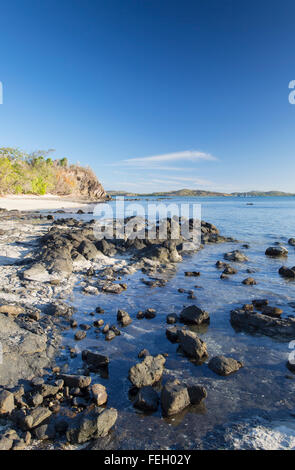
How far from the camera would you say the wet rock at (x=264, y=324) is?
736 centimetres

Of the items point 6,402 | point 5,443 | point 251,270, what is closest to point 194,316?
point 6,402

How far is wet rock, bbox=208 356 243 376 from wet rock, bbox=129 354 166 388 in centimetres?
114

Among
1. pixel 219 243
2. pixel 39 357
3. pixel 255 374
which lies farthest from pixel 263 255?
pixel 39 357

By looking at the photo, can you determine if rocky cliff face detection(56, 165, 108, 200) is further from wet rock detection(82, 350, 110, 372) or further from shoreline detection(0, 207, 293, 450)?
wet rock detection(82, 350, 110, 372)

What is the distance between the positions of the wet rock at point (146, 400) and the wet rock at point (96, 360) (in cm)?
126

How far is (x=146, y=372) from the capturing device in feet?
17.4

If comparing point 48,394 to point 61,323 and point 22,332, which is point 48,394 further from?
point 61,323

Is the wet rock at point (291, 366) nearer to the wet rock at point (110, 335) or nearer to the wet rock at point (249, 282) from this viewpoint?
the wet rock at point (110, 335)

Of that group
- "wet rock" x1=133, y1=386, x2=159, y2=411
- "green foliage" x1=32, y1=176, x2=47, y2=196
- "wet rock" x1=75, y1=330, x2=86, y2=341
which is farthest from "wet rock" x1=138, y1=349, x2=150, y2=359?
"green foliage" x1=32, y1=176, x2=47, y2=196

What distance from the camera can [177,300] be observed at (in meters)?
9.75

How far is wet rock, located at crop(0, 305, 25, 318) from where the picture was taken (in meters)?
7.12

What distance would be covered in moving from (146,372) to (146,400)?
700 millimetres

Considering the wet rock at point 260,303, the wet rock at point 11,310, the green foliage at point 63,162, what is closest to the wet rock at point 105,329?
the wet rock at point 11,310

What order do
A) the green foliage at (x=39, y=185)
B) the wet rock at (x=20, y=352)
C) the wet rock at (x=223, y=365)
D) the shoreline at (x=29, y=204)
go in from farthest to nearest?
the green foliage at (x=39, y=185), the shoreline at (x=29, y=204), the wet rock at (x=223, y=365), the wet rock at (x=20, y=352)
